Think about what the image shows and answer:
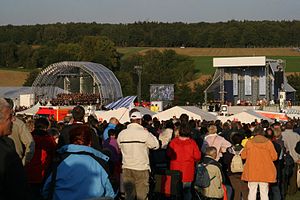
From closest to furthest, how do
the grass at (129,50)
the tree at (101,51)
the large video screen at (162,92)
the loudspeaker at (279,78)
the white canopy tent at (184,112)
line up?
1. the white canopy tent at (184,112)
2. the loudspeaker at (279,78)
3. the large video screen at (162,92)
4. the tree at (101,51)
5. the grass at (129,50)

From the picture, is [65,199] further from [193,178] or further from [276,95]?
[276,95]

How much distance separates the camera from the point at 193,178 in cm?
1035

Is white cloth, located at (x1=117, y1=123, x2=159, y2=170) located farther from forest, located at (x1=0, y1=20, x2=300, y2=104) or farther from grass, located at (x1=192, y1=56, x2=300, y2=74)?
grass, located at (x1=192, y1=56, x2=300, y2=74)

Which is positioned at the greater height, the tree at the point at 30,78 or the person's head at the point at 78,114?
the tree at the point at 30,78

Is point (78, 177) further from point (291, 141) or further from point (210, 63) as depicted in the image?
point (210, 63)

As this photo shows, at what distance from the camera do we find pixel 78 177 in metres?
5.06

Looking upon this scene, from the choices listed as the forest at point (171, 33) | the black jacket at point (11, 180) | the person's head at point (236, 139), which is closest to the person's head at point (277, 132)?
the person's head at point (236, 139)

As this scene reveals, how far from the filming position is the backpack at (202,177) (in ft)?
32.1

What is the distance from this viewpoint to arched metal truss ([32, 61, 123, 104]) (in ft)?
167

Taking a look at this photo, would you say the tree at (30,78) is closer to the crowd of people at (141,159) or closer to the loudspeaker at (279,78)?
the loudspeaker at (279,78)

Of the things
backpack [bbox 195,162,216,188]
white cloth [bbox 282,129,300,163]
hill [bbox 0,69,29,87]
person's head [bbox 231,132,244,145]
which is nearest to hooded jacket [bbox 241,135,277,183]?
backpack [bbox 195,162,216,188]

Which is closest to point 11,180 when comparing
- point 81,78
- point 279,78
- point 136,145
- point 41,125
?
point 41,125

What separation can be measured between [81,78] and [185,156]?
44.2 m

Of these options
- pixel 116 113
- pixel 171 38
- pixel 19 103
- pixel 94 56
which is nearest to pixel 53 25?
pixel 171 38
